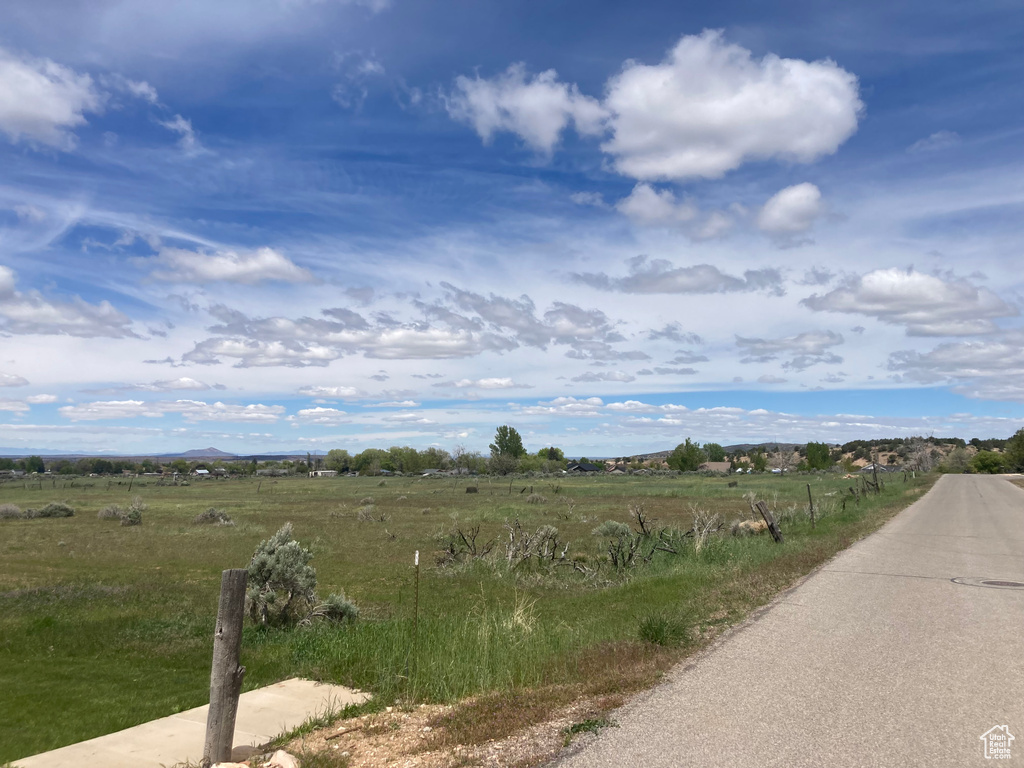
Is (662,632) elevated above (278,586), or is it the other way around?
(278,586)

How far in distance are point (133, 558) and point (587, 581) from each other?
13454mm

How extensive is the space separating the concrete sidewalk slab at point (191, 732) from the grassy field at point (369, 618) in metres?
0.40

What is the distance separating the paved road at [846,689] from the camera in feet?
16.9

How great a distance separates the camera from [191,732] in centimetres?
612

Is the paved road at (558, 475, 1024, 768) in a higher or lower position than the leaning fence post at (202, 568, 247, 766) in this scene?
lower

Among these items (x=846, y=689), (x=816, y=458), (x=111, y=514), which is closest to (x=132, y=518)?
(x=111, y=514)

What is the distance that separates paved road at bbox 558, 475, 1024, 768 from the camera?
5141 mm

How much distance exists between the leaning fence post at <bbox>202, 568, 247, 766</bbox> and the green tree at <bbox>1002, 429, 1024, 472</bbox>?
12413 centimetres

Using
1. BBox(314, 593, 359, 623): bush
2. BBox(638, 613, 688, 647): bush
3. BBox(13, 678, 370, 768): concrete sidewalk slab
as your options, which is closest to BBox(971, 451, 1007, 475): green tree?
BBox(638, 613, 688, 647): bush

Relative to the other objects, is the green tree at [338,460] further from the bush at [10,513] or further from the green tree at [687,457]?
the bush at [10,513]

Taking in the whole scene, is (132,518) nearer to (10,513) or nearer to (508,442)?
(10,513)

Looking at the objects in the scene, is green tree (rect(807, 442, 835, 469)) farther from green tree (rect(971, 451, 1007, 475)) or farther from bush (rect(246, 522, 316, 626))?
bush (rect(246, 522, 316, 626))

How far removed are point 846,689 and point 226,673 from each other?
5.22 meters

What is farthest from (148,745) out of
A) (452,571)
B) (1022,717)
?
(452,571)
